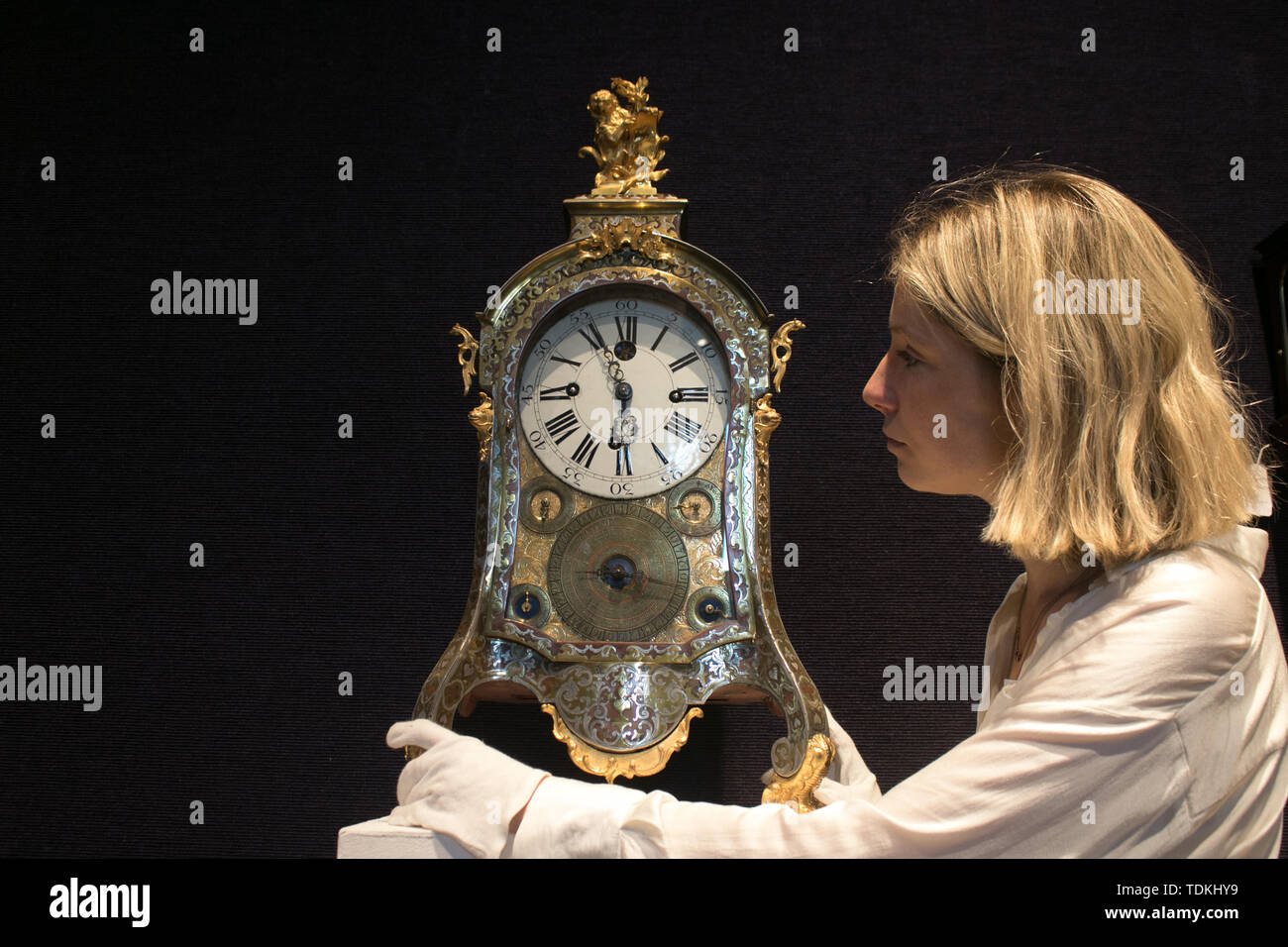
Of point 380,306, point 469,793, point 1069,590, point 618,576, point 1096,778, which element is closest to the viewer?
point 1096,778

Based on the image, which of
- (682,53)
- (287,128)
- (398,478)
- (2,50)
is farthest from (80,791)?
(682,53)

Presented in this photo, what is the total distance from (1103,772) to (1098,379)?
1.27 feet

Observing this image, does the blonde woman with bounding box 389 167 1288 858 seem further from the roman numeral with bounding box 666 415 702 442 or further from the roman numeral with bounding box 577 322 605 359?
the roman numeral with bounding box 577 322 605 359

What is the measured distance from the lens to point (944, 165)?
230cm

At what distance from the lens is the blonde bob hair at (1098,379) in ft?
3.65

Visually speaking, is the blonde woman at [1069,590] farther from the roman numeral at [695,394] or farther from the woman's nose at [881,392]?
the roman numeral at [695,394]

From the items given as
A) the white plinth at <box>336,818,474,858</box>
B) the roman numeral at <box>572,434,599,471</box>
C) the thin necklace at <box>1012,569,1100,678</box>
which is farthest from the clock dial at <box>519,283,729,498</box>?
the white plinth at <box>336,818,474,858</box>

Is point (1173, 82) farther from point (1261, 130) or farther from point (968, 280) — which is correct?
point (968, 280)

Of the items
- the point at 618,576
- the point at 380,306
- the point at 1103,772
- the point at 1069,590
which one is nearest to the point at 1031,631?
the point at 1069,590

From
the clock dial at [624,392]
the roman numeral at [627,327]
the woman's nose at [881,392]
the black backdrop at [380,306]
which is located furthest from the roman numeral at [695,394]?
the black backdrop at [380,306]

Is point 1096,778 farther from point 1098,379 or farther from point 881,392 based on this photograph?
point 881,392

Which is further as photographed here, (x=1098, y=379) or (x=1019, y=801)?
(x=1098, y=379)

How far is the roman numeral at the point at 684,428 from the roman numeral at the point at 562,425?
0.48ft

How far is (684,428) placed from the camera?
1.73m
